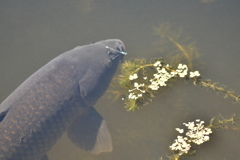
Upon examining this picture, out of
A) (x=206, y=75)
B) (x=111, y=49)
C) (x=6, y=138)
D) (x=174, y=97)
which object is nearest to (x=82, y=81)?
(x=111, y=49)

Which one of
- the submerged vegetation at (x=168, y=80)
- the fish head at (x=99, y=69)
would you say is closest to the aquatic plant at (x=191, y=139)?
the submerged vegetation at (x=168, y=80)

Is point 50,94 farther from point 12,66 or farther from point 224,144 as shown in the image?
point 224,144

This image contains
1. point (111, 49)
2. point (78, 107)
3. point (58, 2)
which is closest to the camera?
point (78, 107)

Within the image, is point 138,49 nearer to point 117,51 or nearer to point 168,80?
point 117,51

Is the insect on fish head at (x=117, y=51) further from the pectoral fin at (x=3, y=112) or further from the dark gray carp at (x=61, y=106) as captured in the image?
the pectoral fin at (x=3, y=112)

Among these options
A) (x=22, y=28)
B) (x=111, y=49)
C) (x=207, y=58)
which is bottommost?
(x=22, y=28)

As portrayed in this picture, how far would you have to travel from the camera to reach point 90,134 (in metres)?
3.49

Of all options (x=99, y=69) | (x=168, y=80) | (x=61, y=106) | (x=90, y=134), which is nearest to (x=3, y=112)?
(x=61, y=106)

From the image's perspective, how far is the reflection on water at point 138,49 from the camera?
11.6ft

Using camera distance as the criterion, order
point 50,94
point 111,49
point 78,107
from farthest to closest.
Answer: point 111,49 < point 78,107 < point 50,94

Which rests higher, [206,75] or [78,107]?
[206,75]

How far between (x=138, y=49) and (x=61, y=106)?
1616mm

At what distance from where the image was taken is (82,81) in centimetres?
331

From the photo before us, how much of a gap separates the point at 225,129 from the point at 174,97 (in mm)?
775
